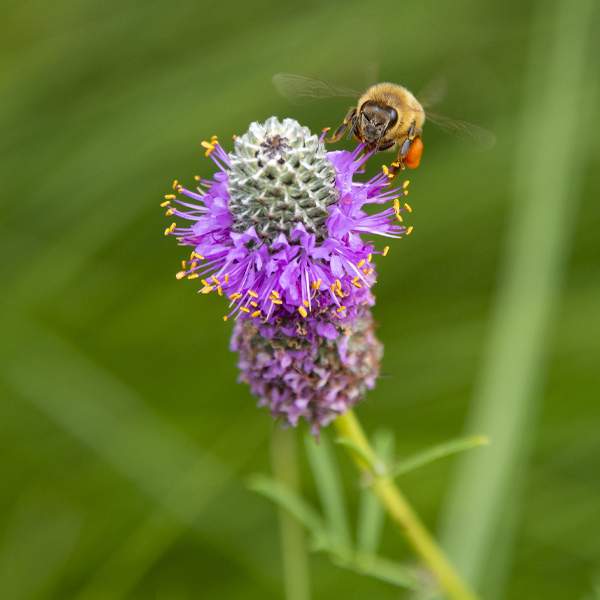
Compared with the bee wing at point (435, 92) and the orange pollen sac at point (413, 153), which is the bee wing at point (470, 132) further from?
the bee wing at point (435, 92)

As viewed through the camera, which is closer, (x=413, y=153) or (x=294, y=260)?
(x=294, y=260)

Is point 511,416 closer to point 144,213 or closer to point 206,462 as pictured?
point 206,462

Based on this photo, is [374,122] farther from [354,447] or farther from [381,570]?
[381,570]

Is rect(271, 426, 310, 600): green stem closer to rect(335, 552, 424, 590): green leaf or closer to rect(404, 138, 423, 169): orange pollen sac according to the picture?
rect(335, 552, 424, 590): green leaf

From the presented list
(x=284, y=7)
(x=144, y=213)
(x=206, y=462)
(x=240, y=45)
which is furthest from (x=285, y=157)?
(x=284, y=7)

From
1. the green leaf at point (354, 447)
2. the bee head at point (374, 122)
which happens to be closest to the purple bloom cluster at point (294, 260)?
the green leaf at point (354, 447)

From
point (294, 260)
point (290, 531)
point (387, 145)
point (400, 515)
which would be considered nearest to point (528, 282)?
point (387, 145)
